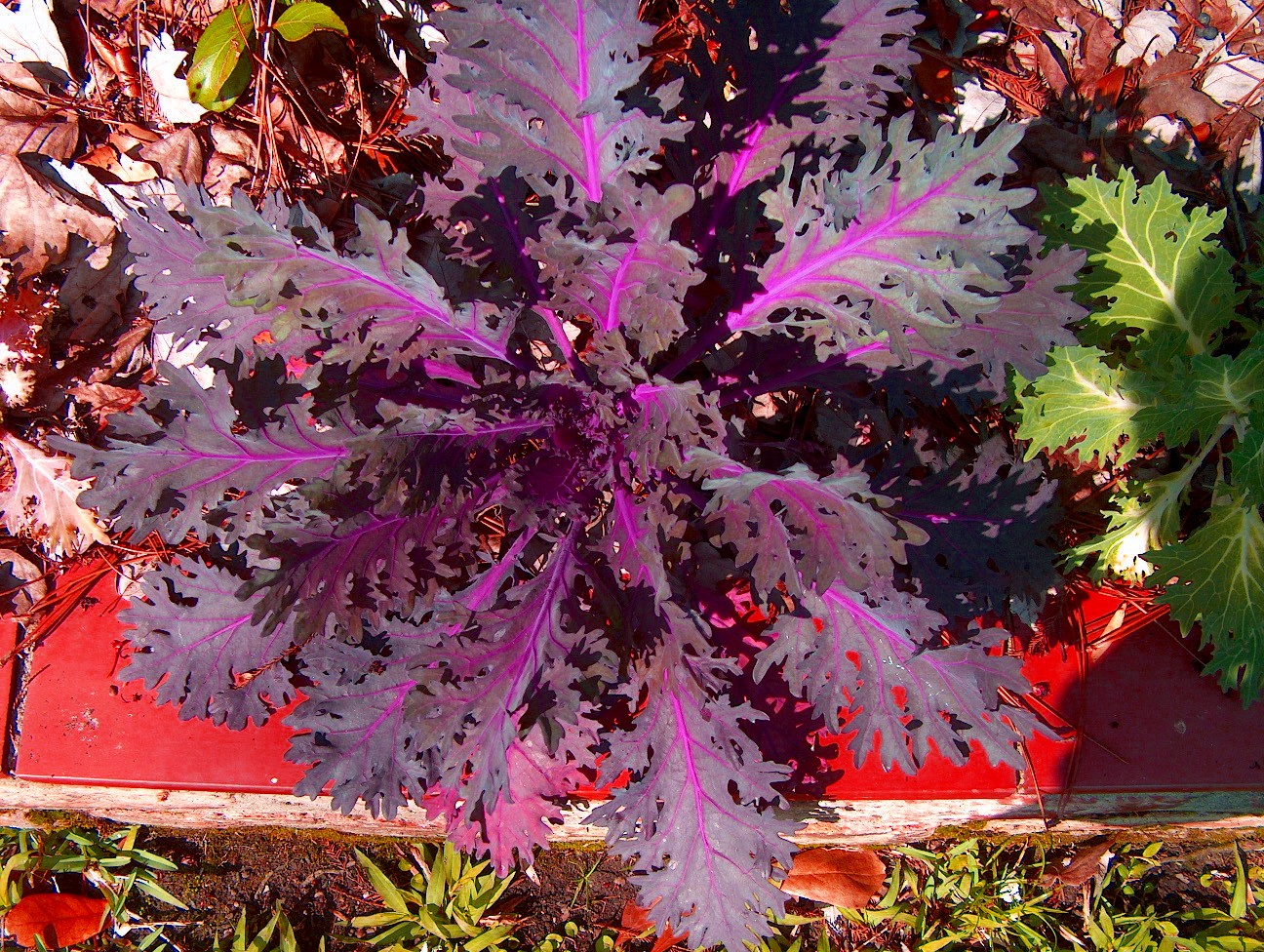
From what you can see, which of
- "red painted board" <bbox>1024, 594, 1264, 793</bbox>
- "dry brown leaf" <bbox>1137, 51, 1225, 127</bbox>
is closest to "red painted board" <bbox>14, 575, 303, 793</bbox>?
"red painted board" <bbox>1024, 594, 1264, 793</bbox>

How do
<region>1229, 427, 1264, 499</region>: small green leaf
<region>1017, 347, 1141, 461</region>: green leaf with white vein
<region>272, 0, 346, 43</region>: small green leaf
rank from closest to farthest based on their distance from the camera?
<region>1229, 427, 1264, 499</region>: small green leaf < <region>1017, 347, 1141, 461</region>: green leaf with white vein < <region>272, 0, 346, 43</region>: small green leaf

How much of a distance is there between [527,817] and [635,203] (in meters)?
1.28

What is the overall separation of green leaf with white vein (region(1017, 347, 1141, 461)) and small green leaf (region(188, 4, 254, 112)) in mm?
2019

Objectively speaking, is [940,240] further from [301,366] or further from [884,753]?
[301,366]

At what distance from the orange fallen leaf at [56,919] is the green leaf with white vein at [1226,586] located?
2.74m

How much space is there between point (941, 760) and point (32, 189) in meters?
2.65

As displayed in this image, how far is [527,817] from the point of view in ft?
A: 6.23

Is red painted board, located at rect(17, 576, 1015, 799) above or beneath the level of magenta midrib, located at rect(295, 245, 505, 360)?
beneath

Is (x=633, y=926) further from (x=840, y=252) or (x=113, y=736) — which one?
(x=840, y=252)

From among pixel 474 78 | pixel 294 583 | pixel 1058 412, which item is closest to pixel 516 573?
pixel 294 583

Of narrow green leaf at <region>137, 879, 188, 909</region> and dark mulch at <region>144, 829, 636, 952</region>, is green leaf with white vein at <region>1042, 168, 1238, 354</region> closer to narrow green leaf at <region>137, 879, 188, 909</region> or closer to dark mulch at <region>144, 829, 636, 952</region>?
dark mulch at <region>144, 829, 636, 952</region>

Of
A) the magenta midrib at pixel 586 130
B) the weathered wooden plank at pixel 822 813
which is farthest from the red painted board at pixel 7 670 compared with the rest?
the magenta midrib at pixel 586 130

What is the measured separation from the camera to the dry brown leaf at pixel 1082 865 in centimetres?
238

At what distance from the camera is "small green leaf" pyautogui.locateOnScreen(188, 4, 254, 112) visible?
2.11 m
